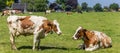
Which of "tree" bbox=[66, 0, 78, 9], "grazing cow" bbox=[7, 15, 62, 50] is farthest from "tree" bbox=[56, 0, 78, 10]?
"grazing cow" bbox=[7, 15, 62, 50]

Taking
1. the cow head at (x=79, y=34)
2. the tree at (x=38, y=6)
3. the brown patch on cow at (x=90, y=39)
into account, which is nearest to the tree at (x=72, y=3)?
the tree at (x=38, y=6)

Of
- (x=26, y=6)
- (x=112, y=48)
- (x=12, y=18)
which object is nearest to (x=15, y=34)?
(x=12, y=18)

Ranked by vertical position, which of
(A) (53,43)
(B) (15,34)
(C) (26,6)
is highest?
(B) (15,34)

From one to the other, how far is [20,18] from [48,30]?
4.77 ft

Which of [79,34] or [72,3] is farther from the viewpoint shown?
[72,3]

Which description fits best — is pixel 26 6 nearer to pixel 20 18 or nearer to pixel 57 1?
pixel 57 1

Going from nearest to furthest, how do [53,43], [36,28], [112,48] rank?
[36,28] → [112,48] → [53,43]

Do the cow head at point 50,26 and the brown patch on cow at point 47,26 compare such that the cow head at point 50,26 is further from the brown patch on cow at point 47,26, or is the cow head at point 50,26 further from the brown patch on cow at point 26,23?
the brown patch on cow at point 26,23

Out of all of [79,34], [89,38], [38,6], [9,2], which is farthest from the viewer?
[9,2]

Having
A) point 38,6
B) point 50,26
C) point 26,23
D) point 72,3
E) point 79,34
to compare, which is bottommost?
point 72,3

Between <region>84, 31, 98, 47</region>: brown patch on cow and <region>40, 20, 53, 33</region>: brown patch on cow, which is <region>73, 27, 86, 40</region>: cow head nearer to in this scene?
<region>84, 31, 98, 47</region>: brown patch on cow

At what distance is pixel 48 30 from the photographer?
56.9ft

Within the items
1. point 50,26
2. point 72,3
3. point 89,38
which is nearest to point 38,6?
point 72,3

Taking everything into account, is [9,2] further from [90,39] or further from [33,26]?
[33,26]
